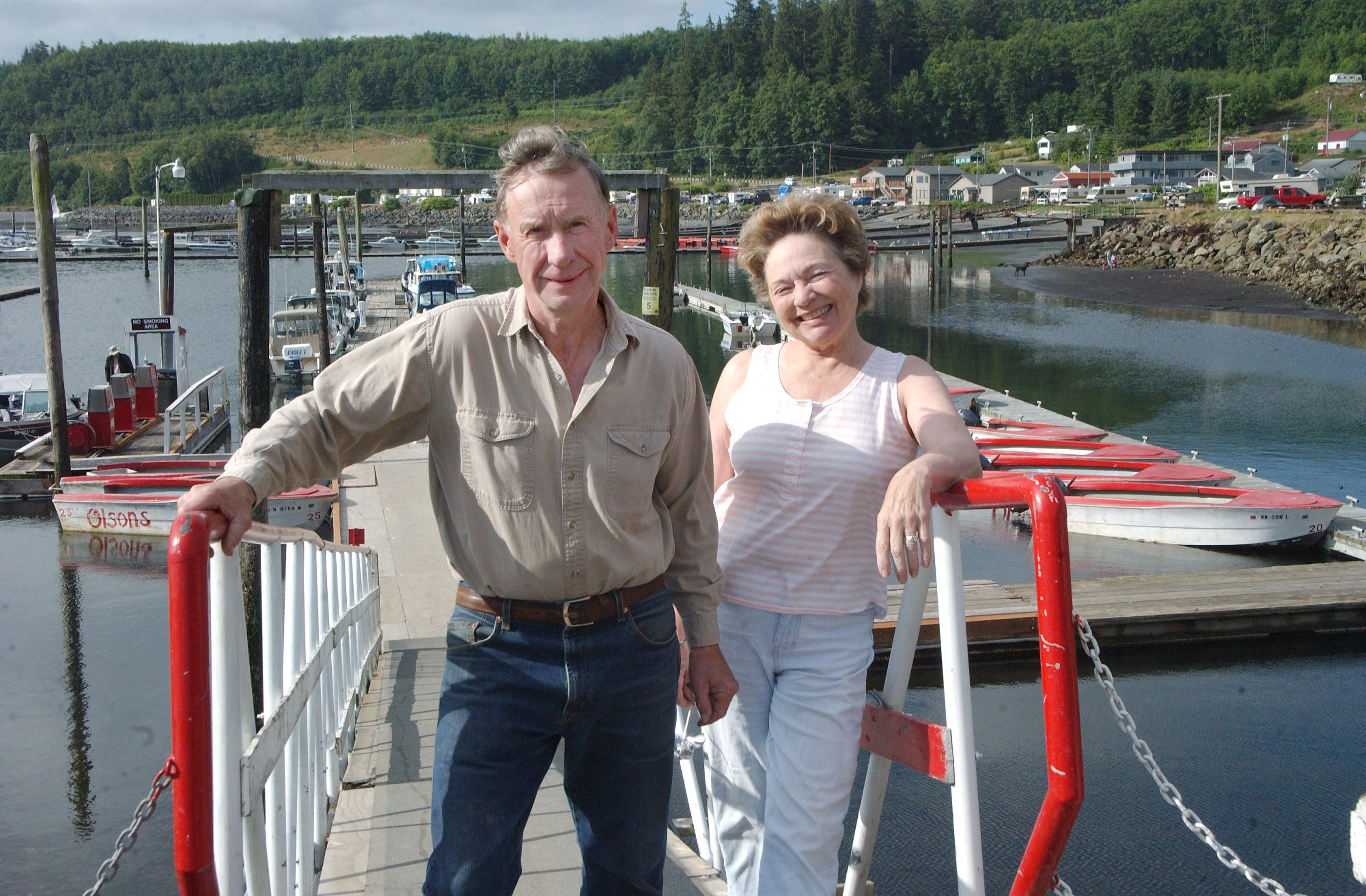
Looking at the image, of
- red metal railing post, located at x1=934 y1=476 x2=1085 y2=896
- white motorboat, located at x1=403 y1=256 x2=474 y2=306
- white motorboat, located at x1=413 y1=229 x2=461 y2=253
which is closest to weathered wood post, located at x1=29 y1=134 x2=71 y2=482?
red metal railing post, located at x1=934 y1=476 x2=1085 y2=896

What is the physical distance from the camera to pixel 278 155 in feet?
431

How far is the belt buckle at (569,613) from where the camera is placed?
6.91ft

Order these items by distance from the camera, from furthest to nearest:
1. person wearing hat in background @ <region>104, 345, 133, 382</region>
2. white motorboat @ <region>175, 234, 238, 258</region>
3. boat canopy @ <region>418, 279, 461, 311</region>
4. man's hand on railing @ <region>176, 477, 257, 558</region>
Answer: white motorboat @ <region>175, 234, 238, 258</region> → boat canopy @ <region>418, 279, 461, 311</region> → person wearing hat in background @ <region>104, 345, 133, 382</region> → man's hand on railing @ <region>176, 477, 257, 558</region>

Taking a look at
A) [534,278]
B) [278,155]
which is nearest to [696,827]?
[534,278]

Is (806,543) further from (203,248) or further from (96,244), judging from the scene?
(96,244)

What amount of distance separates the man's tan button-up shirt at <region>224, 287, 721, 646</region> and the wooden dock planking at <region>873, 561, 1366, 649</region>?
6.86 m

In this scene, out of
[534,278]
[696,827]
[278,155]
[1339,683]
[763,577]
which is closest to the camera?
[534,278]

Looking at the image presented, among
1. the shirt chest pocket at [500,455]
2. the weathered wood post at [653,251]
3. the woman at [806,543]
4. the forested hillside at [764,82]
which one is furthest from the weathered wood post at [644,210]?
the forested hillside at [764,82]

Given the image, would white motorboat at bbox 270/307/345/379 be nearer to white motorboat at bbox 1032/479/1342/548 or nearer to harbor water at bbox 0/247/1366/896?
harbor water at bbox 0/247/1366/896

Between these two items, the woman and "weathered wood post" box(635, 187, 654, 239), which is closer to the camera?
the woman

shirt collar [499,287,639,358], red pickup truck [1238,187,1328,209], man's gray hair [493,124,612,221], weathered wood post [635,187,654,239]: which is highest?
red pickup truck [1238,187,1328,209]

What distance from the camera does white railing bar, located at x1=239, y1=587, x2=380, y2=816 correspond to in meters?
1.99

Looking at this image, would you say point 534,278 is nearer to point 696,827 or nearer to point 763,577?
point 763,577

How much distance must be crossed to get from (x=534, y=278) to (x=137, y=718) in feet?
28.5
